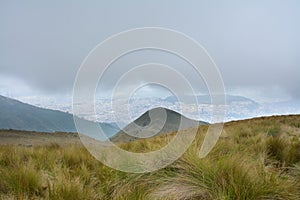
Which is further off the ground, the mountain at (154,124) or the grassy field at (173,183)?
the mountain at (154,124)

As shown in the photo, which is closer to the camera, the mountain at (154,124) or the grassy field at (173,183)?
the grassy field at (173,183)

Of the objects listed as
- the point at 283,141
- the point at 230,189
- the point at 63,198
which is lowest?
the point at 63,198

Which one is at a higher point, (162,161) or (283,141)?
(283,141)

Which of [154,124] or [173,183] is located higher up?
[154,124]

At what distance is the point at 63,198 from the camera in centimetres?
294

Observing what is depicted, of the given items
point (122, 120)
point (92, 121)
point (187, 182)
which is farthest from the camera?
point (122, 120)

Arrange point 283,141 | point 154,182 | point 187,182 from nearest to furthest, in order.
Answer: point 187,182 → point 154,182 → point 283,141

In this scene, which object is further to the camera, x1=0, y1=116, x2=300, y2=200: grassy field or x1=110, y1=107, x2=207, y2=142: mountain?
x1=110, y1=107, x2=207, y2=142: mountain

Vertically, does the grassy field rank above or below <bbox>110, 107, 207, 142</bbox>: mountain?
below

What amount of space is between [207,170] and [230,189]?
49 cm

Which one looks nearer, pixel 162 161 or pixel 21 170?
pixel 21 170

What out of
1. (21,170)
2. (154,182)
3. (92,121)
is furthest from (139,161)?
(21,170)

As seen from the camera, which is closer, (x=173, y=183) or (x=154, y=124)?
(x=173, y=183)

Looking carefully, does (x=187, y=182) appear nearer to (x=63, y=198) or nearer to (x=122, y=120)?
(x=63, y=198)
